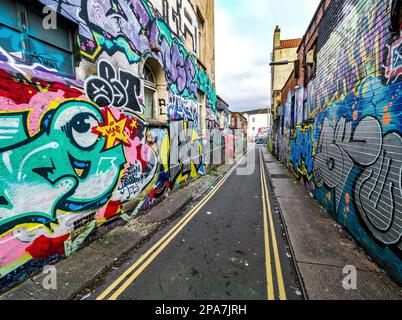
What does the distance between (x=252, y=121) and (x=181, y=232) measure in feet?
267

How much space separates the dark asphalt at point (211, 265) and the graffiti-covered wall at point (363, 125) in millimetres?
1741

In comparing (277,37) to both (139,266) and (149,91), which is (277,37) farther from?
(139,266)

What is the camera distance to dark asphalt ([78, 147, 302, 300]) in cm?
304

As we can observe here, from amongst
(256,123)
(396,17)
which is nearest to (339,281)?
(396,17)

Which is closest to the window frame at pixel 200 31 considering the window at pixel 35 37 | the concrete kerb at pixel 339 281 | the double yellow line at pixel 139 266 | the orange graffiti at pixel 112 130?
the orange graffiti at pixel 112 130

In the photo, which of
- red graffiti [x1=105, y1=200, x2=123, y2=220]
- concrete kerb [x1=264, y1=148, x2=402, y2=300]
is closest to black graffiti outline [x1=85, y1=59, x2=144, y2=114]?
red graffiti [x1=105, y1=200, x2=123, y2=220]

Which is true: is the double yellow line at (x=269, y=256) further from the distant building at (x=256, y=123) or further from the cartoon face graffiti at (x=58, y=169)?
the distant building at (x=256, y=123)

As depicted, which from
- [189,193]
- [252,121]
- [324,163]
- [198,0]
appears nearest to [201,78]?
[198,0]

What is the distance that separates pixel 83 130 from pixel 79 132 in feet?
0.34

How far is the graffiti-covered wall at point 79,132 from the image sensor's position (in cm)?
300

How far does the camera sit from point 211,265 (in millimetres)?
3734

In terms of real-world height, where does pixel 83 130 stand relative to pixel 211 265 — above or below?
above

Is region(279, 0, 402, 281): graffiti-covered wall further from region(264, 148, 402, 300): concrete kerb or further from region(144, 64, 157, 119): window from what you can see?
region(144, 64, 157, 119): window

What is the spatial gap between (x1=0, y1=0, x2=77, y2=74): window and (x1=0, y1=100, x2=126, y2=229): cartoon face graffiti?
83cm
